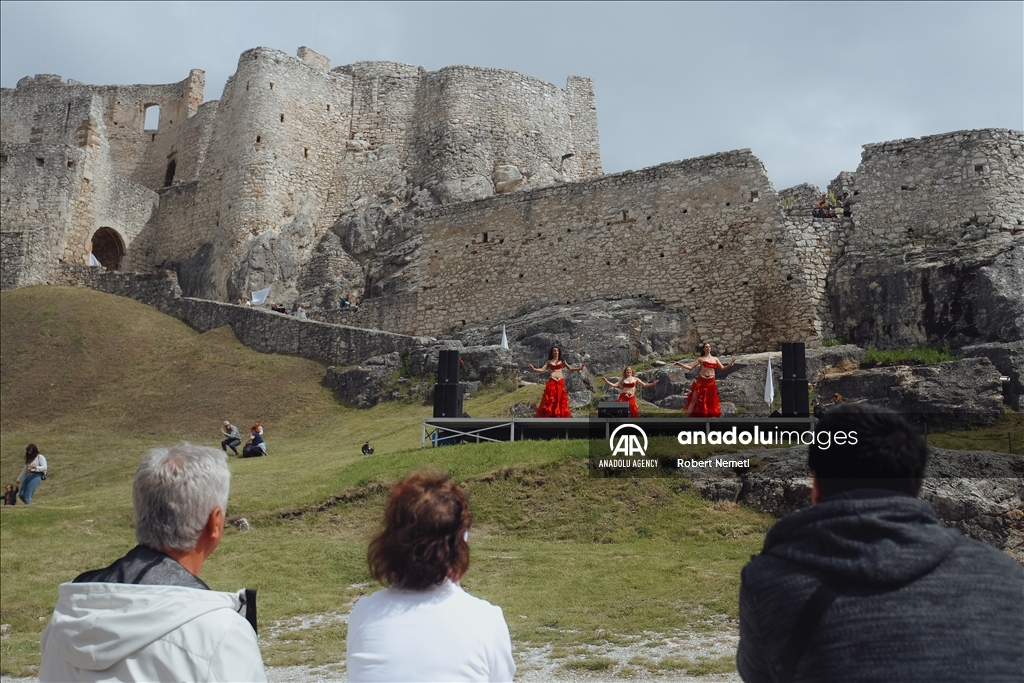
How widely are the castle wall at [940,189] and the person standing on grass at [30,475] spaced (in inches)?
666

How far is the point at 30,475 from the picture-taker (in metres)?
16.4

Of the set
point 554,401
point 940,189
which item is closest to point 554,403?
point 554,401

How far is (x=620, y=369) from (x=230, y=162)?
66.2 feet

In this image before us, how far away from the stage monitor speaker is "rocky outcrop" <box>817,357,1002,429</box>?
23.3 ft

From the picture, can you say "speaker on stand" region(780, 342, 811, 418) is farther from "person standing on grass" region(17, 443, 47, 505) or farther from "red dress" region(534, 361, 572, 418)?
"person standing on grass" region(17, 443, 47, 505)

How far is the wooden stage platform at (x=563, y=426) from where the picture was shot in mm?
13398

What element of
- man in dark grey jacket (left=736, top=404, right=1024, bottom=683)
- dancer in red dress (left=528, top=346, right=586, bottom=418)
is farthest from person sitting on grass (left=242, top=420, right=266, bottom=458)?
man in dark grey jacket (left=736, top=404, right=1024, bottom=683)

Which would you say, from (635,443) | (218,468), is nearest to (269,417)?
(635,443)

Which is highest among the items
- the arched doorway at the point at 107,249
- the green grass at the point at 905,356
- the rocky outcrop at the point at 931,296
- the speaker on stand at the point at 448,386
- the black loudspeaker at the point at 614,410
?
the arched doorway at the point at 107,249

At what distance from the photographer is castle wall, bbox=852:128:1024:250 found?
20.2 meters

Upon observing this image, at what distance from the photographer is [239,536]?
12.5 metres

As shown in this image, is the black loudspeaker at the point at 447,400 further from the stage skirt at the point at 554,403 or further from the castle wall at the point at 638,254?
the castle wall at the point at 638,254

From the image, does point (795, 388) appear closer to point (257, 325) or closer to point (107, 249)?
point (257, 325)

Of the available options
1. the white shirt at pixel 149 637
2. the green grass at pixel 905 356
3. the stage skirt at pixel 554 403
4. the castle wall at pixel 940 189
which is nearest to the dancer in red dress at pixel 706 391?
the stage skirt at pixel 554 403
